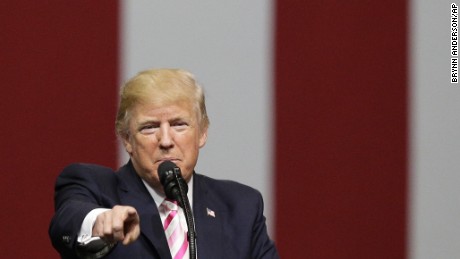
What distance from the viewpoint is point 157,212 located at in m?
2.04

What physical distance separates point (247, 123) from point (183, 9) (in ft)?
1.09

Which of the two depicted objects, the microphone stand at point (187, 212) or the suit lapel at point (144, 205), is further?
the suit lapel at point (144, 205)

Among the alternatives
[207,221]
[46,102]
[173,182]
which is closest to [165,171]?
[173,182]

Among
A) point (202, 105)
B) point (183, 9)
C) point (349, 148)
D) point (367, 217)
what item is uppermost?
point (183, 9)

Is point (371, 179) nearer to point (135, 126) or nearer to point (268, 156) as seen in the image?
point (268, 156)

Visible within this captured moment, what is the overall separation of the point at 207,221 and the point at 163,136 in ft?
0.67

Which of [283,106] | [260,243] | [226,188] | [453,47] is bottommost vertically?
[260,243]

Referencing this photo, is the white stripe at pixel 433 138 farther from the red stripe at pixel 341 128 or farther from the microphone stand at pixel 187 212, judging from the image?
the microphone stand at pixel 187 212

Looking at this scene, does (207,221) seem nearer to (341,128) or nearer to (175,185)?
(175,185)

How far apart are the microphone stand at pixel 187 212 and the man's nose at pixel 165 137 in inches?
8.6

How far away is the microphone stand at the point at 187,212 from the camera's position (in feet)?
5.63

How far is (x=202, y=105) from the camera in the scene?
2100 millimetres

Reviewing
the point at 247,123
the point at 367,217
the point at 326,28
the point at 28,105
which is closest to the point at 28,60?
the point at 28,105

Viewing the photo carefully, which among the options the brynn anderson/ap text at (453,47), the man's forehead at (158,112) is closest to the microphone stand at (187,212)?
the man's forehead at (158,112)
